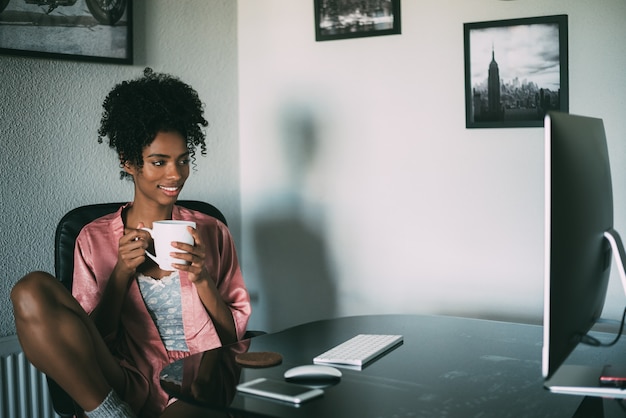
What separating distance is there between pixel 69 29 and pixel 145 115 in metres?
0.49

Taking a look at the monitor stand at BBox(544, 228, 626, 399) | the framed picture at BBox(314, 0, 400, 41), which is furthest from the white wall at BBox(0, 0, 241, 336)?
the monitor stand at BBox(544, 228, 626, 399)

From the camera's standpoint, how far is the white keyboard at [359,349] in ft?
4.52

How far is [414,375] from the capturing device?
4.32ft

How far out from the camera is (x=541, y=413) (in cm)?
113

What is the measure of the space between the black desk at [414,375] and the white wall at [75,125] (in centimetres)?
92

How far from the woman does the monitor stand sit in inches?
31.1

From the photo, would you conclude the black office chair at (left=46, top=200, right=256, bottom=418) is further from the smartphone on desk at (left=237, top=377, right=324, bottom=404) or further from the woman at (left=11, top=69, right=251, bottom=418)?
the smartphone on desk at (left=237, top=377, right=324, bottom=404)

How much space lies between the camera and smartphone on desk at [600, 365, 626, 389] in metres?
1.21

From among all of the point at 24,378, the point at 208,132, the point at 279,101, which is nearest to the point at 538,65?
the point at 279,101

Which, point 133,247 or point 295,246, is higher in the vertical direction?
point 133,247

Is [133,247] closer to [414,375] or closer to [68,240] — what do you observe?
[68,240]

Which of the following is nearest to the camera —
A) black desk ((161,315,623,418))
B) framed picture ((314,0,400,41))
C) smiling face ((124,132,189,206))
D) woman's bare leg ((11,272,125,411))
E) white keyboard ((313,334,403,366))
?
black desk ((161,315,623,418))

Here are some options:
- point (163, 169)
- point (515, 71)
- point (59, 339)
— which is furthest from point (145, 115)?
point (515, 71)

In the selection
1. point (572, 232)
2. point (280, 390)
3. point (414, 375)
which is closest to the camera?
point (572, 232)
